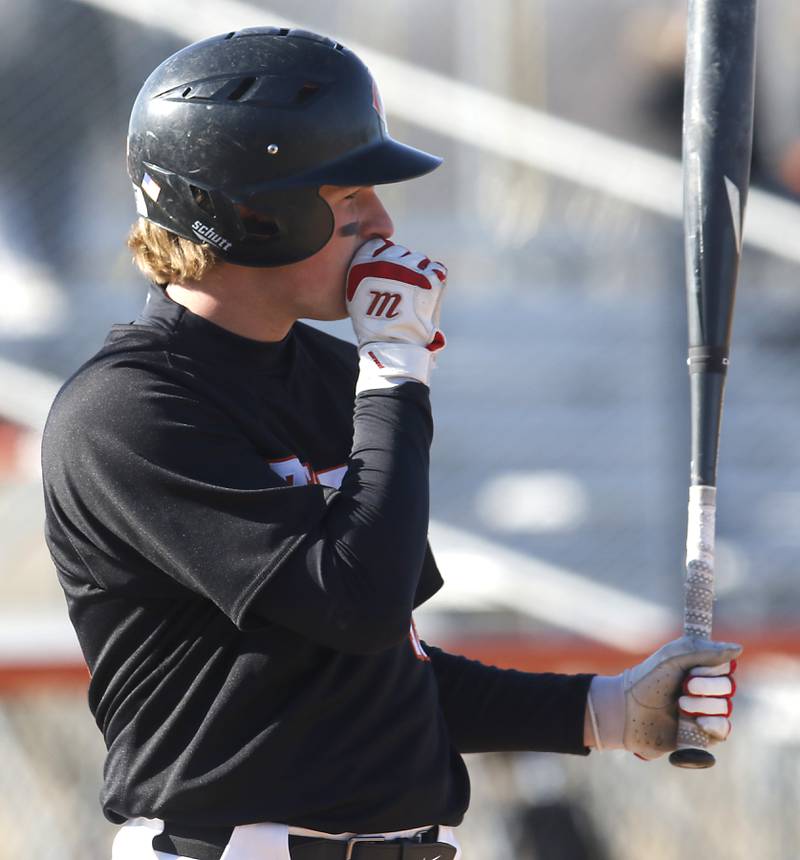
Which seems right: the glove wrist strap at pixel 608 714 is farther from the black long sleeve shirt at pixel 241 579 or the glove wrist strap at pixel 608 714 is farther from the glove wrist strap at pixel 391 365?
the glove wrist strap at pixel 391 365

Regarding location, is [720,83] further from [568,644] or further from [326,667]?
[568,644]

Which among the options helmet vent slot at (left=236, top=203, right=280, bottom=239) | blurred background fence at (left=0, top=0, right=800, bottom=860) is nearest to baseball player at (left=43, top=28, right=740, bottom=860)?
helmet vent slot at (left=236, top=203, right=280, bottom=239)

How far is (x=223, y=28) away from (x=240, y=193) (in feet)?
16.1

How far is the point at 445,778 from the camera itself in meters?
2.14

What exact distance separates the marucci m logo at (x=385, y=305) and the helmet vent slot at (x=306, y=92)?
0.98 feet

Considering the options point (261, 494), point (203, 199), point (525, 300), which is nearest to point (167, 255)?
point (203, 199)

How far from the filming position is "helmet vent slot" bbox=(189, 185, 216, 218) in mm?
2080

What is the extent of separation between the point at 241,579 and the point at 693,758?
0.79 metres

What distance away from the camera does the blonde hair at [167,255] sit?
211cm

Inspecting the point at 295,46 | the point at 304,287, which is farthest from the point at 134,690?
the point at 295,46

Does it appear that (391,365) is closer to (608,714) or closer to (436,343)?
(436,343)

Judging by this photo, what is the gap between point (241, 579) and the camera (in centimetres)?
187

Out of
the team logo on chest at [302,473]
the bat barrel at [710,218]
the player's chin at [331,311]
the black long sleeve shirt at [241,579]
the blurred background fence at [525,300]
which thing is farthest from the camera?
the blurred background fence at [525,300]

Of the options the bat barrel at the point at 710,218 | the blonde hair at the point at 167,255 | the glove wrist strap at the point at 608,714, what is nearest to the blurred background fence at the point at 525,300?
the glove wrist strap at the point at 608,714
